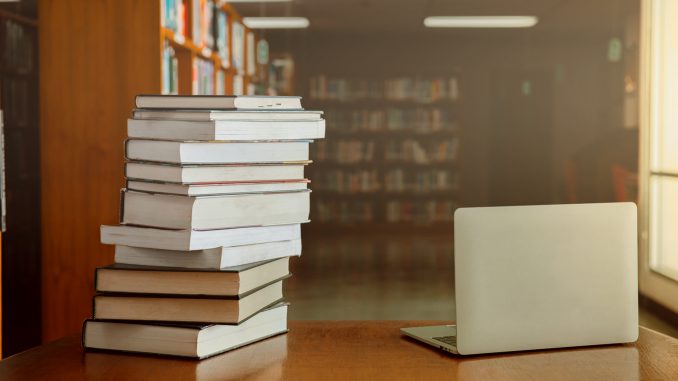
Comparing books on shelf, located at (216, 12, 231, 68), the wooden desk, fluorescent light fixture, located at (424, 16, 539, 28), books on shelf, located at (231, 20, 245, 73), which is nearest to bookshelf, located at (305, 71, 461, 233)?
fluorescent light fixture, located at (424, 16, 539, 28)

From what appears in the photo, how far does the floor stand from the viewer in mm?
3803

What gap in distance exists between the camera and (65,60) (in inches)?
136

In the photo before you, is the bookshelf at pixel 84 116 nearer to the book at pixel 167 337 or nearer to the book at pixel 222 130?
the book at pixel 222 130

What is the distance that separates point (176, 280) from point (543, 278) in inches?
23.0

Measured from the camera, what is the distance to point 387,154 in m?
3.74

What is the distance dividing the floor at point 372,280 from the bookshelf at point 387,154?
10 cm

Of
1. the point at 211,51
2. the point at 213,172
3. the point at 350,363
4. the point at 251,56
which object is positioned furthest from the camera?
the point at 211,51

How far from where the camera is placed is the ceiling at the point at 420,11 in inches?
146

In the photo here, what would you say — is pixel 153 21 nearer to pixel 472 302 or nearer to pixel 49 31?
pixel 49 31

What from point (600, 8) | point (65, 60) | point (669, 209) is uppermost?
point (600, 8)

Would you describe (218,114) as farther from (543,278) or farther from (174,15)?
(174,15)

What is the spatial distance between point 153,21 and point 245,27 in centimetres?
56

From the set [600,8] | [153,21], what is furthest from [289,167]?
[600,8]

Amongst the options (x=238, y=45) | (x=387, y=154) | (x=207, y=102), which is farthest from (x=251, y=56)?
(x=207, y=102)
